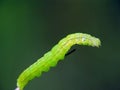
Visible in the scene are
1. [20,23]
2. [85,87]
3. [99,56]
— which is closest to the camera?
[85,87]

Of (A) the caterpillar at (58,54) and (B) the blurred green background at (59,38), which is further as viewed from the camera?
(B) the blurred green background at (59,38)

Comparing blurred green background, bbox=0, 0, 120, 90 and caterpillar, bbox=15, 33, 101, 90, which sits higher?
blurred green background, bbox=0, 0, 120, 90

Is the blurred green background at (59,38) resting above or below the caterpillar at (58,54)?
above

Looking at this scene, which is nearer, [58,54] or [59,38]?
[58,54]

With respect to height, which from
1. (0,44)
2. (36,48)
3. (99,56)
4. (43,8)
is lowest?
(99,56)

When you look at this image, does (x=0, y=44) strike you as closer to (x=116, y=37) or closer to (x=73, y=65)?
(x=73, y=65)

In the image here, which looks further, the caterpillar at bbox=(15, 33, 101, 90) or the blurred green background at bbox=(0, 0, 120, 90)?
the blurred green background at bbox=(0, 0, 120, 90)

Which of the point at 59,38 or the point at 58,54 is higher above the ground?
the point at 59,38

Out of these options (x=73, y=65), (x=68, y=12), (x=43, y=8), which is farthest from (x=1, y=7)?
(x=73, y=65)
